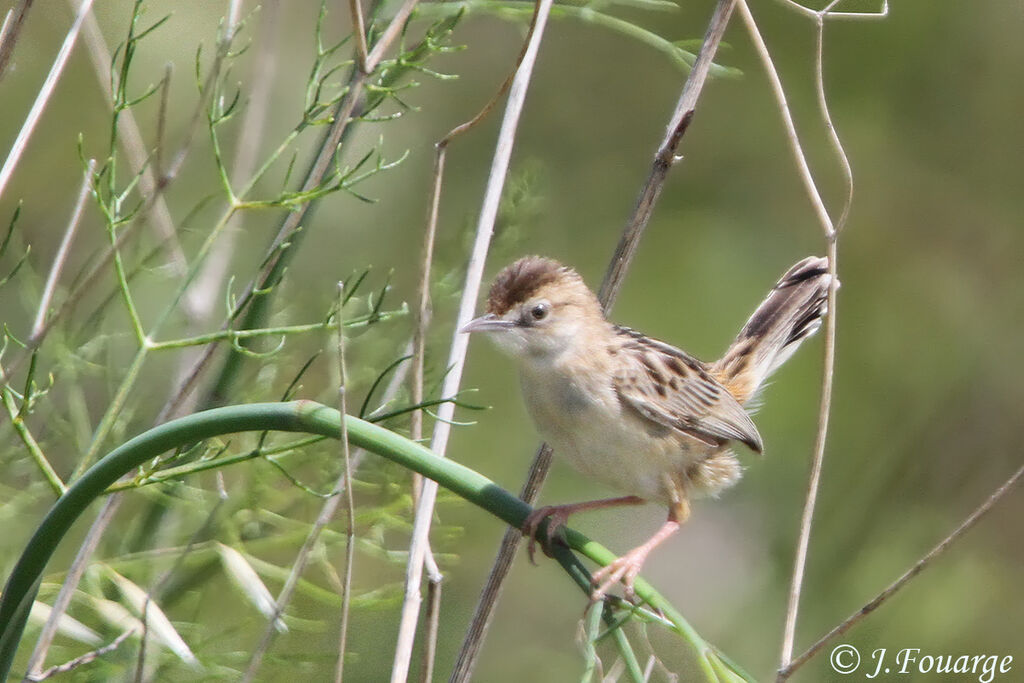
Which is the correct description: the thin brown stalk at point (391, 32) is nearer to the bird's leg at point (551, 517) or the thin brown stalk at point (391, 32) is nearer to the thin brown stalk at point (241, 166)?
the thin brown stalk at point (241, 166)

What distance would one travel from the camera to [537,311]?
10.1 ft

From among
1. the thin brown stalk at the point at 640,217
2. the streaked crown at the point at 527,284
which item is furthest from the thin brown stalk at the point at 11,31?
the streaked crown at the point at 527,284

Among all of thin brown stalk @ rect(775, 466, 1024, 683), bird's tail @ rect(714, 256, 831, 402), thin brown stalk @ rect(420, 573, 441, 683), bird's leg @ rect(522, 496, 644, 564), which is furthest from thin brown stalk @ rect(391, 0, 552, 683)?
bird's tail @ rect(714, 256, 831, 402)

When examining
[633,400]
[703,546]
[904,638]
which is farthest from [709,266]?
[633,400]

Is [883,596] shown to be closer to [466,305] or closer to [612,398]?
[466,305]

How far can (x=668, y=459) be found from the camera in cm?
308

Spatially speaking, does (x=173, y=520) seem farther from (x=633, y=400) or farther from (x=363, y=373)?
(x=633, y=400)

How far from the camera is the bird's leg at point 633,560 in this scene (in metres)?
2.14

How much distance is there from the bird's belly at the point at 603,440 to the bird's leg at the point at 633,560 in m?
0.05

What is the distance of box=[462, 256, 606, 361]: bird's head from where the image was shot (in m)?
3.00

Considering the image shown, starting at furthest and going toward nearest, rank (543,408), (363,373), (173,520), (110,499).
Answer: (363,373), (173,520), (543,408), (110,499)

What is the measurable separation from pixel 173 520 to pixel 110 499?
87 cm

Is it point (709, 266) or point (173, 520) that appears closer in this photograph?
point (173, 520)

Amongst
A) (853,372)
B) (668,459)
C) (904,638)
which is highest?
(668,459)
